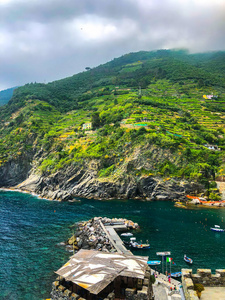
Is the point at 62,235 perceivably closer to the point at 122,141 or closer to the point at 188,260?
the point at 188,260

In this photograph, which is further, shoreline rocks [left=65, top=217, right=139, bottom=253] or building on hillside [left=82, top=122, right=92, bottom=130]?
building on hillside [left=82, top=122, right=92, bottom=130]

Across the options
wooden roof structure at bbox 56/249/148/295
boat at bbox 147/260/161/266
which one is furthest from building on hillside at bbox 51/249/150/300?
boat at bbox 147/260/161/266

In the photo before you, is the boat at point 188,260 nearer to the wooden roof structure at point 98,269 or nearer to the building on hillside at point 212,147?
the wooden roof structure at point 98,269

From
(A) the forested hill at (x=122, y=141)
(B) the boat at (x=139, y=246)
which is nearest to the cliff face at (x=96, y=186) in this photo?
(A) the forested hill at (x=122, y=141)

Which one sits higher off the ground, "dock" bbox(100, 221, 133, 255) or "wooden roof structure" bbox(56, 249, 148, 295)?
"wooden roof structure" bbox(56, 249, 148, 295)

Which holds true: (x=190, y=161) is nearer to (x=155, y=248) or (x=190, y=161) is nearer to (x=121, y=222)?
(x=121, y=222)

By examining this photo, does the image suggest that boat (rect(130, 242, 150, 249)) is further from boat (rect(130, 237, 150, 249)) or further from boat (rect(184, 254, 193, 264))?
boat (rect(184, 254, 193, 264))
